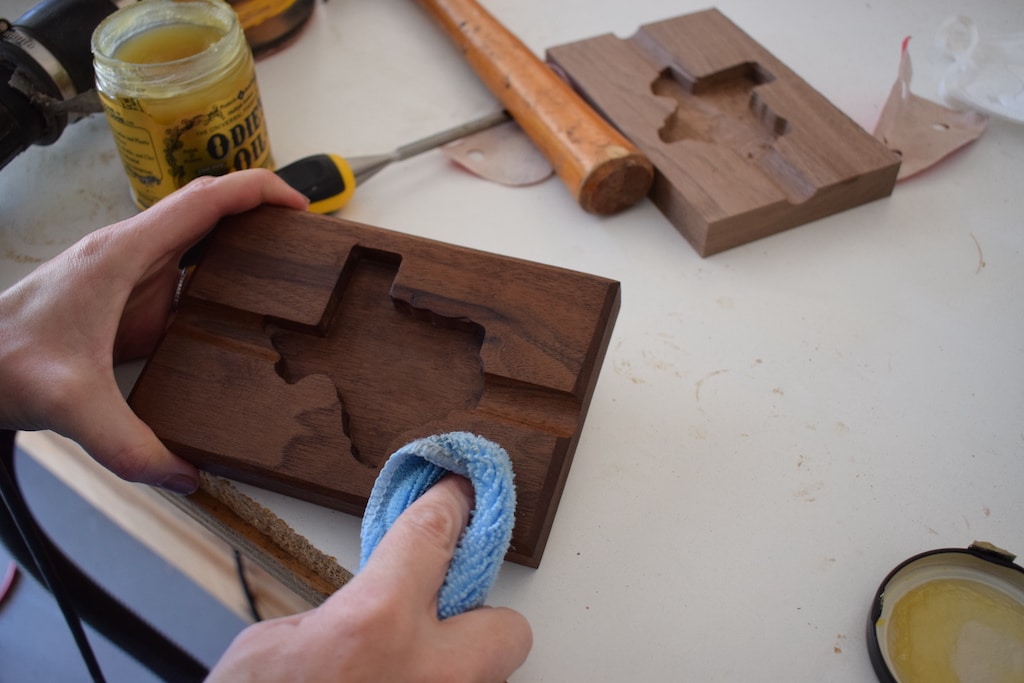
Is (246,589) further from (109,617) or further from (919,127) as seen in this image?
(919,127)

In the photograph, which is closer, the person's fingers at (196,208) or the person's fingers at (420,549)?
the person's fingers at (420,549)

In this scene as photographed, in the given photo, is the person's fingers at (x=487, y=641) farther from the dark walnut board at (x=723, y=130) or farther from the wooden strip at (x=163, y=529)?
the wooden strip at (x=163, y=529)

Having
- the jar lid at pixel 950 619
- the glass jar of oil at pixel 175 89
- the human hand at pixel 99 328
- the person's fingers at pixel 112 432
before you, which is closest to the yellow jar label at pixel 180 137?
the glass jar of oil at pixel 175 89

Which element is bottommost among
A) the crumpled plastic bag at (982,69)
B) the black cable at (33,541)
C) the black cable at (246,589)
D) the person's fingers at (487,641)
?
the black cable at (246,589)

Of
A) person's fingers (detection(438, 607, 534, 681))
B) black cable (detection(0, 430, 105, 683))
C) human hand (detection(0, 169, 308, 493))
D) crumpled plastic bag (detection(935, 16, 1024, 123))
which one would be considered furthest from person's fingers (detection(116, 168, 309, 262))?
crumpled plastic bag (detection(935, 16, 1024, 123))

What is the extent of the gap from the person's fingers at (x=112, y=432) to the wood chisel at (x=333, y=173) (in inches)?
12.8

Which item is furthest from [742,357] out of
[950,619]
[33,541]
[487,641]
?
[33,541]

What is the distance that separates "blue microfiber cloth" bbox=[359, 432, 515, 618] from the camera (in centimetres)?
51

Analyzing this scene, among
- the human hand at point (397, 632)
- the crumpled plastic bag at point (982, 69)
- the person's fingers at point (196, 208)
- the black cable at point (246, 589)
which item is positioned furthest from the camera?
the black cable at point (246, 589)

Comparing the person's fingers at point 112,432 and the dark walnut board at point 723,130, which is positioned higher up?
the dark walnut board at point 723,130

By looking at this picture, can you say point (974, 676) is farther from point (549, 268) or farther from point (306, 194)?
point (306, 194)

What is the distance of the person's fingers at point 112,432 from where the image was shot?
23.9 inches

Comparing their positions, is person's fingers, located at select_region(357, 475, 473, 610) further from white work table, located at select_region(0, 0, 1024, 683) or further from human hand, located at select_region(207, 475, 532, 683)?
white work table, located at select_region(0, 0, 1024, 683)

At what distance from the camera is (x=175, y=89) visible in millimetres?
760
